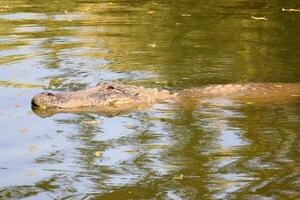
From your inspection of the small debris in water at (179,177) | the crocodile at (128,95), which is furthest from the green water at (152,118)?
the crocodile at (128,95)

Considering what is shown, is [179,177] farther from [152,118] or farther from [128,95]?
[128,95]

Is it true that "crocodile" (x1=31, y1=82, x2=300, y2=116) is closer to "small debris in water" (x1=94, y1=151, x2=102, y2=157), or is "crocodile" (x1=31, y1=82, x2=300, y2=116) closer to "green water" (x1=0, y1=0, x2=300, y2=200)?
"green water" (x1=0, y1=0, x2=300, y2=200)

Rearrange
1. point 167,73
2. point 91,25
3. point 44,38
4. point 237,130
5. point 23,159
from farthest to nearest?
point 91,25 < point 44,38 < point 167,73 < point 237,130 < point 23,159

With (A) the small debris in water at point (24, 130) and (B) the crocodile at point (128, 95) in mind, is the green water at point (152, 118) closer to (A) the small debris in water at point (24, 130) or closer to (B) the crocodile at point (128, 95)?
(A) the small debris in water at point (24, 130)

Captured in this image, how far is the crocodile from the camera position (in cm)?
966

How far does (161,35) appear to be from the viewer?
14922 millimetres

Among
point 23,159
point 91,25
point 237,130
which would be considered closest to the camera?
point 23,159

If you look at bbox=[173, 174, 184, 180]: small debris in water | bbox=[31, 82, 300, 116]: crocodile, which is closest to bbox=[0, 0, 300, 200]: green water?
bbox=[173, 174, 184, 180]: small debris in water

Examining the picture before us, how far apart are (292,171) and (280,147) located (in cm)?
83

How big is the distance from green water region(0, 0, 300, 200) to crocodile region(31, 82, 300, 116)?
0.84ft

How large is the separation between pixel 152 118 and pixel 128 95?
41.0 inches

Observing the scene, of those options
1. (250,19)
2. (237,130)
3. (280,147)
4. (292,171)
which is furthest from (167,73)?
(250,19)

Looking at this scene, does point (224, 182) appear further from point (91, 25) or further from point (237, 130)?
point (91, 25)

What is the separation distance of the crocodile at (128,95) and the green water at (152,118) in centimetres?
26
